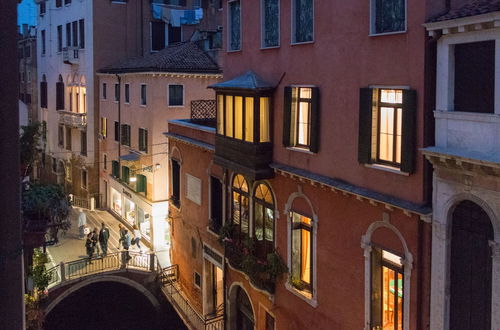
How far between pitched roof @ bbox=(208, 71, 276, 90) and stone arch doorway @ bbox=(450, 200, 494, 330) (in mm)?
7366

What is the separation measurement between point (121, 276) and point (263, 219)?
1322cm

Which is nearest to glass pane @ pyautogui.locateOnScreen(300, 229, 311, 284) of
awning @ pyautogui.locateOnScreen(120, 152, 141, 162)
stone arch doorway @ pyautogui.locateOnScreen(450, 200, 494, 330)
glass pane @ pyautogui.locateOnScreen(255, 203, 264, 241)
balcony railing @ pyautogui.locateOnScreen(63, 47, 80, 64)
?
glass pane @ pyautogui.locateOnScreen(255, 203, 264, 241)

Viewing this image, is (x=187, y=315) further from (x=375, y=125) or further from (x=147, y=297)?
(x=375, y=125)

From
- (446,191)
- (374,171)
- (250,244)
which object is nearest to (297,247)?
(250,244)

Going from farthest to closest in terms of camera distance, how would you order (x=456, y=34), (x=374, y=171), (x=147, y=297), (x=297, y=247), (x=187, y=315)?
(x=147, y=297)
(x=187, y=315)
(x=297, y=247)
(x=374, y=171)
(x=456, y=34)

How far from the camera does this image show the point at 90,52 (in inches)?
1545

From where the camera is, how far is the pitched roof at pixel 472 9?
29.4 feet

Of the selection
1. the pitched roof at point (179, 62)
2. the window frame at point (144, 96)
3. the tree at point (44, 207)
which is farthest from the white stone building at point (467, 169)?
the window frame at point (144, 96)

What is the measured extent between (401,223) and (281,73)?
6265 millimetres

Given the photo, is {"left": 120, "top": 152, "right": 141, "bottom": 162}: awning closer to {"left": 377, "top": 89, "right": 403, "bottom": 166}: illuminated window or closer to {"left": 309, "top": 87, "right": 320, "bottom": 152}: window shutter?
{"left": 309, "top": 87, "right": 320, "bottom": 152}: window shutter

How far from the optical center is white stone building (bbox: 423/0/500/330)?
9.24 metres

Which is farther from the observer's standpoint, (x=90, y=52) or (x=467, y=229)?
(x=90, y=52)

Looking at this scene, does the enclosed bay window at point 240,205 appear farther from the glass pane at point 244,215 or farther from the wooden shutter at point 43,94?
the wooden shutter at point 43,94

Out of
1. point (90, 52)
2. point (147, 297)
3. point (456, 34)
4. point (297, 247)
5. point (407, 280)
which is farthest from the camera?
point (90, 52)
